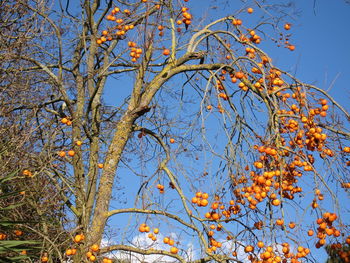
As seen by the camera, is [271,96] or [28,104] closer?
[271,96]

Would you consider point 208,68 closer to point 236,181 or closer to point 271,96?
point 271,96

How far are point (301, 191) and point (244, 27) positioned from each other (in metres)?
2.05

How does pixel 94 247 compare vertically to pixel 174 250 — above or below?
above

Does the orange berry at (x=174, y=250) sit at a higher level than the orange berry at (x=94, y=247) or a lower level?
lower

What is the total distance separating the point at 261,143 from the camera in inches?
147

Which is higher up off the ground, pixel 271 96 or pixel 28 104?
pixel 28 104

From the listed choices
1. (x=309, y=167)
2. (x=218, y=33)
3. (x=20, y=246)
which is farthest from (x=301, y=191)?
(x=20, y=246)

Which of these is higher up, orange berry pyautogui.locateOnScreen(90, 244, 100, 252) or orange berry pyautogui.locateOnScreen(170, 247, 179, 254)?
orange berry pyautogui.locateOnScreen(90, 244, 100, 252)

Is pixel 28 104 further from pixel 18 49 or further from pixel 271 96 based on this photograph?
pixel 271 96

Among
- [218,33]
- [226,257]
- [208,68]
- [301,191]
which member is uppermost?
[218,33]

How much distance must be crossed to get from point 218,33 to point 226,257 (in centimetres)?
263

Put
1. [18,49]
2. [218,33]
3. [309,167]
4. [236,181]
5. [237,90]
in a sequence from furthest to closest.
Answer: [18,49] → [218,33] → [237,90] → [236,181] → [309,167]

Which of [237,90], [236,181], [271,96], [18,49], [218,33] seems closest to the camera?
[236,181]

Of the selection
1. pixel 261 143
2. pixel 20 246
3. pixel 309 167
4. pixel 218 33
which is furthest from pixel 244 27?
pixel 20 246
